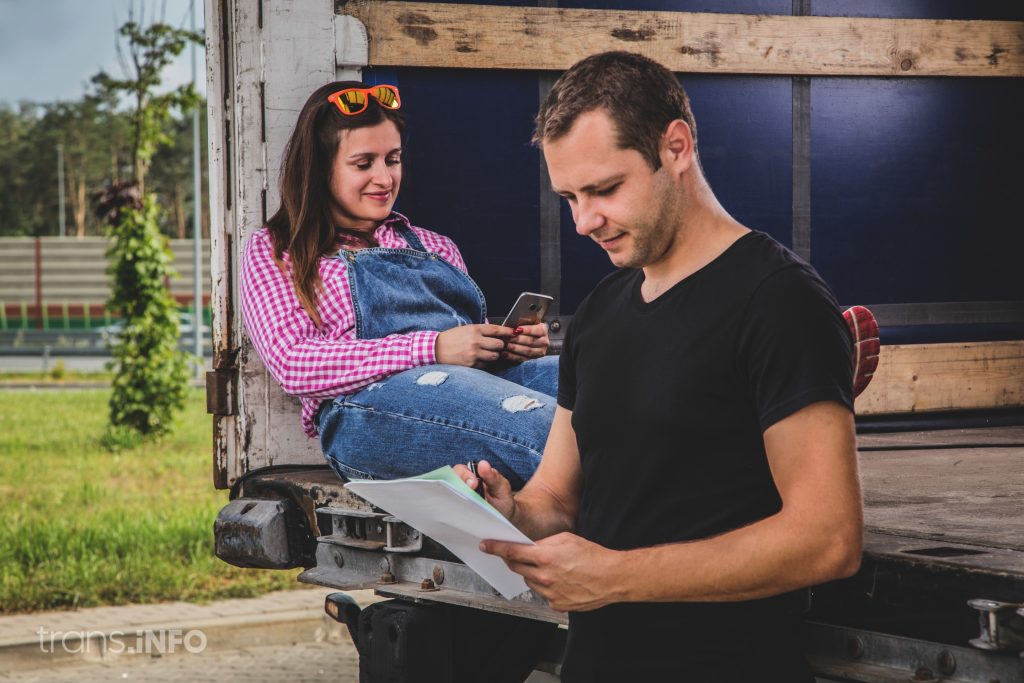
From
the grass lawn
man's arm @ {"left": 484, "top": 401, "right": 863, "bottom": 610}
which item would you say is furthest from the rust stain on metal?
the grass lawn

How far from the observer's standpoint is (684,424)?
197cm

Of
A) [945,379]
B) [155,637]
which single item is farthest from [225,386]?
[155,637]

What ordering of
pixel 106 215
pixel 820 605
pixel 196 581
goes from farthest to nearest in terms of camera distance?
pixel 106 215
pixel 196 581
pixel 820 605

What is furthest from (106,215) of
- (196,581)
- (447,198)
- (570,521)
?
(570,521)

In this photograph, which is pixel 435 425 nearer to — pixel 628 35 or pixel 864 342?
pixel 864 342

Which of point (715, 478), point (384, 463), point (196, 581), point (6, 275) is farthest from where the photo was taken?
point (6, 275)

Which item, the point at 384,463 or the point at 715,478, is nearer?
the point at 715,478

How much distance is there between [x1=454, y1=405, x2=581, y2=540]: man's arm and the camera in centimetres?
230

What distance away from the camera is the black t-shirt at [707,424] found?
1.87m

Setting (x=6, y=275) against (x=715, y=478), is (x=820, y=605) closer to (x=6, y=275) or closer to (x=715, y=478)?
(x=715, y=478)

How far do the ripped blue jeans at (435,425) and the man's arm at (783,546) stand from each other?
3.68 ft

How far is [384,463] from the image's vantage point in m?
3.25

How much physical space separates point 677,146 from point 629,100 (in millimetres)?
103

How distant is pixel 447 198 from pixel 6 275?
4721 cm
